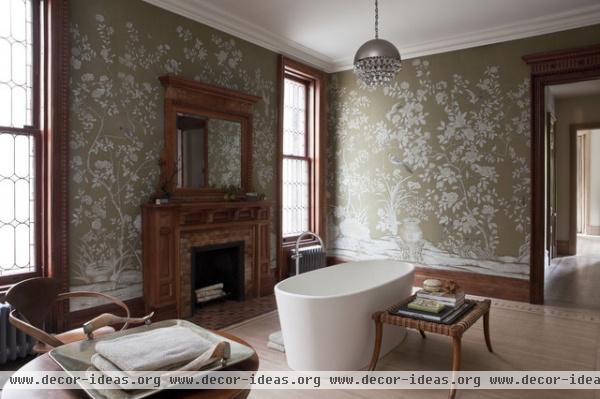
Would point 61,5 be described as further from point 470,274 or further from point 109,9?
point 470,274

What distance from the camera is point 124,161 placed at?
3557 millimetres

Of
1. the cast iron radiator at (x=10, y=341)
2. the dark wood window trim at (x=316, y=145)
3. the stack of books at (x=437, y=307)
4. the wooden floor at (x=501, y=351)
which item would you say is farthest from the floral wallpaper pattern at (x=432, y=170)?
the cast iron radiator at (x=10, y=341)

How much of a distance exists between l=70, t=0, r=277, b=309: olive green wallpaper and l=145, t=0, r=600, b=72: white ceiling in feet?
1.15

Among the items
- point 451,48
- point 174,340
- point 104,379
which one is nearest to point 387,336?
point 174,340

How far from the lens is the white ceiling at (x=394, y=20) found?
403 cm

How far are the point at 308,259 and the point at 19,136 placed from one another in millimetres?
3315

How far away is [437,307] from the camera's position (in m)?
2.65

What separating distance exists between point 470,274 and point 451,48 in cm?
265

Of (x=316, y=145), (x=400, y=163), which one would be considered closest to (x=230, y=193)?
(x=316, y=145)

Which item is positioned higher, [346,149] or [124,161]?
[346,149]

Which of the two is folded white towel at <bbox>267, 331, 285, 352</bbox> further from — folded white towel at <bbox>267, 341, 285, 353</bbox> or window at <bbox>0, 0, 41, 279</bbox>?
window at <bbox>0, 0, 41, 279</bbox>

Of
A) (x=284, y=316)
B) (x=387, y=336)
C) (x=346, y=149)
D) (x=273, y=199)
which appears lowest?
(x=387, y=336)

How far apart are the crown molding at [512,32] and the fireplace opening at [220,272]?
3188 millimetres

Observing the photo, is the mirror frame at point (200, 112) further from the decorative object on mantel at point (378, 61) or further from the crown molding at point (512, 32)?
the crown molding at point (512, 32)
